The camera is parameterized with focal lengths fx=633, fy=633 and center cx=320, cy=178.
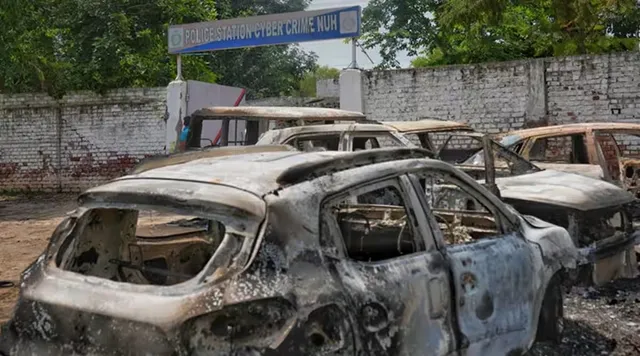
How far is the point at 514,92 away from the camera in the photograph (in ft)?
38.7

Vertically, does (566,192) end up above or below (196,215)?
below

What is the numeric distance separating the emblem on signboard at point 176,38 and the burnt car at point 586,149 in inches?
338

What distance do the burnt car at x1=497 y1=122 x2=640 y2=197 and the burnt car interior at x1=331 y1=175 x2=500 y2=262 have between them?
11.5ft

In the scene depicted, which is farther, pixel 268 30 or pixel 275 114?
pixel 268 30

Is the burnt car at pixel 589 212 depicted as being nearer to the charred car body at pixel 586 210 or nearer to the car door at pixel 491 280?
the charred car body at pixel 586 210

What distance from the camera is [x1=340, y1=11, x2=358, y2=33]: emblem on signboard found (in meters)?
12.7

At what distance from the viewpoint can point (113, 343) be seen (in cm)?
256

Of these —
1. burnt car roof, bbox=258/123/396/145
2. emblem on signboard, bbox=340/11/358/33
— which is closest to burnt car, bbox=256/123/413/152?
burnt car roof, bbox=258/123/396/145

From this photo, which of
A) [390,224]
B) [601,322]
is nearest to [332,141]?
[390,224]

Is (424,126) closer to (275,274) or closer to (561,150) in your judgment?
(561,150)

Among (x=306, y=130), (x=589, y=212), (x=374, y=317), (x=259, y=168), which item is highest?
(x=306, y=130)

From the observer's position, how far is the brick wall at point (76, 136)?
1517 cm

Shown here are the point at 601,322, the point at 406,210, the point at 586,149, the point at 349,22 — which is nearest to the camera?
the point at 406,210

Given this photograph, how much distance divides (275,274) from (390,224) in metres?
1.84
